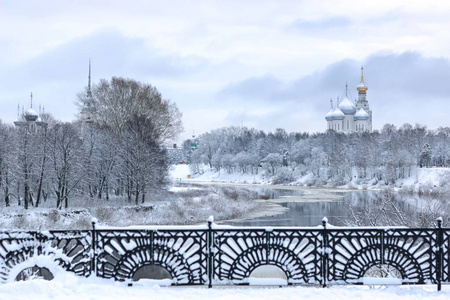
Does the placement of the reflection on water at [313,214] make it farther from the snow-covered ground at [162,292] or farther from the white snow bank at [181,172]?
the white snow bank at [181,172]

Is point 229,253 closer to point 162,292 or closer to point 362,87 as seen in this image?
point 162,292

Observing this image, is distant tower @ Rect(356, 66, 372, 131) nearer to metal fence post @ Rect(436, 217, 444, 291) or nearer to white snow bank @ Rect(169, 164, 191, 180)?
A: white snow bank @ Rect(169, 164, 191, 180)

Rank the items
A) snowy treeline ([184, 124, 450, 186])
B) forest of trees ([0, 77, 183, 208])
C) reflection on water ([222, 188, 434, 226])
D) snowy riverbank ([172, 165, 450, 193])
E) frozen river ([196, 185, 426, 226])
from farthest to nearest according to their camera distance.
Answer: snowy treeline ([184, 124, 450, 186]) < snowy riverbank ([172, 165, 450, 193]) < forest of trees ([0, 77, 183, 208]) < frozen river ([196, 185, 426, 226]) < reflection on water ([222, 188, 434, 226])

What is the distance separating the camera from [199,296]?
661 centimetres

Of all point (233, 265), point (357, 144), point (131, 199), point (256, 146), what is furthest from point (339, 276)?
point (256, 146)

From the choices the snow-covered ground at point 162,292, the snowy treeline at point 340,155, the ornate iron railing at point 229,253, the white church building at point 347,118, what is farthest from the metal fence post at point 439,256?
the white church building at point 347,118

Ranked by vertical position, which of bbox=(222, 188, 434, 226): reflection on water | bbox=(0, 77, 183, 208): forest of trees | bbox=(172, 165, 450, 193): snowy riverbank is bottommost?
bbox=(222, 188, 434, 226): reflection on water

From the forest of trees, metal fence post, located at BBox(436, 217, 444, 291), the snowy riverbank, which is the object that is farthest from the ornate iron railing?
the snowy riverbank

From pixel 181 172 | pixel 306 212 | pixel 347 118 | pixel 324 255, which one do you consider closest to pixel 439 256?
pixel 324 255

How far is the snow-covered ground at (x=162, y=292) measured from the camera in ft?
20.9

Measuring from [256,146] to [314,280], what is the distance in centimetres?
7980

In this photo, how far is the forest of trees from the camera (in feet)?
93.1

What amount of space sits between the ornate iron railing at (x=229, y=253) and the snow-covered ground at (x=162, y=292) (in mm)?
167

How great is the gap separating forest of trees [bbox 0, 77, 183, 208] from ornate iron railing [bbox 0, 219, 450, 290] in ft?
70.8
